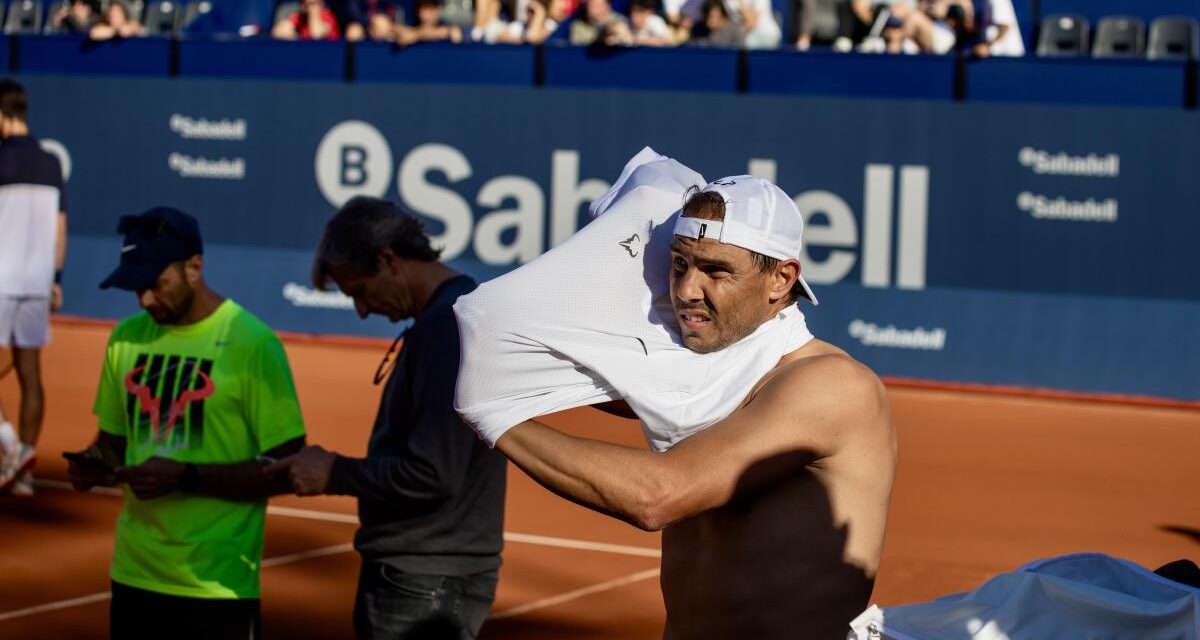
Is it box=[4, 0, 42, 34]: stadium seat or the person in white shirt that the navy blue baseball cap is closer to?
the person in white shirt

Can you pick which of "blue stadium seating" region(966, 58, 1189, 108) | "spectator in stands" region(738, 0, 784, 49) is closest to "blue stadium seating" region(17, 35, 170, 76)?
"spectator in stands" region(738, 0, 784, 49)

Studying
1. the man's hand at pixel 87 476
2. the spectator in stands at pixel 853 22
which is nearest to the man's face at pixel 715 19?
the spectator in stands at pixel 853 22

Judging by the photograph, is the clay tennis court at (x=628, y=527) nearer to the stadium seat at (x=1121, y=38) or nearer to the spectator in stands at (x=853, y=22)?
the stadium seat at (x=1121, y=38)

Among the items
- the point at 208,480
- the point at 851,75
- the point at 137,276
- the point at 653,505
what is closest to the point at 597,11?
the point at 851,75

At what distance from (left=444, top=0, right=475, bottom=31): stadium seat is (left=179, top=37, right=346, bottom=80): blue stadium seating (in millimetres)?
2011

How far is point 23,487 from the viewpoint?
30.1ft

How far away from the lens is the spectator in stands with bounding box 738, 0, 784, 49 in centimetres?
1627

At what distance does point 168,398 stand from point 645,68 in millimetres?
11063

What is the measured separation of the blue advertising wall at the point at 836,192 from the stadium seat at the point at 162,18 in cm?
199

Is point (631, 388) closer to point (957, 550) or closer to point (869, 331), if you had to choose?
point (957, 550)

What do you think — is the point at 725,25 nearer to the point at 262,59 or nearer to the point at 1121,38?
the point at 1121,38

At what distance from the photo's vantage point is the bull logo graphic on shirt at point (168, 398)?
4805 millimetres

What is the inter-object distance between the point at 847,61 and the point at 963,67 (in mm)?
1099

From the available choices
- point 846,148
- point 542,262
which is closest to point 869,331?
point 846,148
